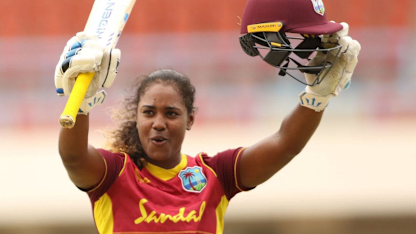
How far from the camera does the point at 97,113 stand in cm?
634

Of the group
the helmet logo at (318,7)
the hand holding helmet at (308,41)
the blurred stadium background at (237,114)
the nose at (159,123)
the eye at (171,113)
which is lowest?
the nose at (159,123)

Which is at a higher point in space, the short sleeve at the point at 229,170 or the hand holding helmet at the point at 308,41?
the hand holding helmet at the point at 308,41

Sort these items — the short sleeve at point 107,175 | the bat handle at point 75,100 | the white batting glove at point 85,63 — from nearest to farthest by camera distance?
the bat handle at point 75,100 → the white batting glove at point 85,63 → the short sleeve at point 107,175

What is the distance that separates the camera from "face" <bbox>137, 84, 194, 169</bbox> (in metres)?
2.93

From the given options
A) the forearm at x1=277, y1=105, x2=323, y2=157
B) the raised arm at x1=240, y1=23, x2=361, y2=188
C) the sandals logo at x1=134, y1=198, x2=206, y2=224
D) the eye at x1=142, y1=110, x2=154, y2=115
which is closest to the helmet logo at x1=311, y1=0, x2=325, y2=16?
the raised arm at x1=240, y1=23, x2=361, y2=188

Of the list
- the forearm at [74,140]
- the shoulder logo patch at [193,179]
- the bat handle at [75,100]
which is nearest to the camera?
the bat handle at [75,100]

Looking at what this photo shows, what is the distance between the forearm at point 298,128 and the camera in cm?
287

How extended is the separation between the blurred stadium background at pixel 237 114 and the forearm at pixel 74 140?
2.72 meters

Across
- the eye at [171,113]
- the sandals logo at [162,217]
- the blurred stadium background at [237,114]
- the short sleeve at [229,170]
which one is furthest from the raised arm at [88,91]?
the blurred stadium background at [237,114]

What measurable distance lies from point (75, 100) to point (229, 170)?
91 cm

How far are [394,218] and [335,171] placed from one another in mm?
625

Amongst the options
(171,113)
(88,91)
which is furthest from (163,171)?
(88,91)

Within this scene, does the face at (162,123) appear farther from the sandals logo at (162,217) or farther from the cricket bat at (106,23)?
the cricket bat at (106,23)

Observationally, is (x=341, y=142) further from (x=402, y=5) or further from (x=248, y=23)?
(x=248, y=23)
